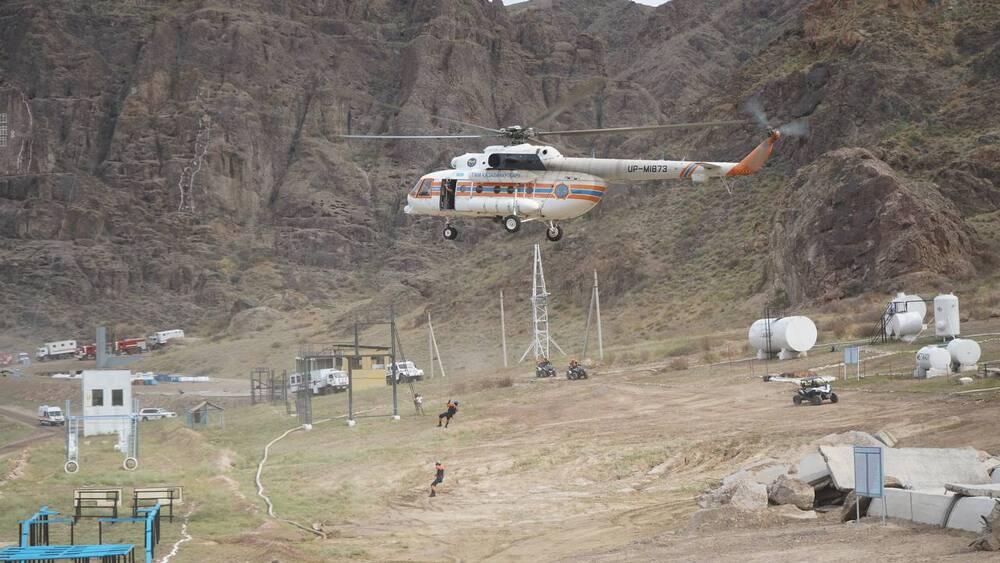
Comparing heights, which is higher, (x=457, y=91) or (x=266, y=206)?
(x=457, y=91)

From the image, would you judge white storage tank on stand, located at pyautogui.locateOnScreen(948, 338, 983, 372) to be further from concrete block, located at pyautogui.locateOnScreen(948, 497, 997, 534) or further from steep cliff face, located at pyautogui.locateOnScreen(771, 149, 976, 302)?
steep cliff face, located at pyautogui.locateOnScreen(771, 149, 976, 302)

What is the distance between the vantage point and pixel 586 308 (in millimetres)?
83688

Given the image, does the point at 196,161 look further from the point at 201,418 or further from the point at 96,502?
the point at 96,502

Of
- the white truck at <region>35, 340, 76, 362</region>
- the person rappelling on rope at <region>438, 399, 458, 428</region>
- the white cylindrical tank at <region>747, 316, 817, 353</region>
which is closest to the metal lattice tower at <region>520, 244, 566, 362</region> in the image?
the white cylindrical tank at <region>747, 316, 817, 353</region>

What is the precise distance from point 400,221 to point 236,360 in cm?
4545

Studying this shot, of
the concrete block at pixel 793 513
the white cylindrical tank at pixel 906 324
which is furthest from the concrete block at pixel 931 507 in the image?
the white cylindrical tank at pixel 906 324

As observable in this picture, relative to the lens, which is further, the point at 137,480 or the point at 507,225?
the point at 507,225

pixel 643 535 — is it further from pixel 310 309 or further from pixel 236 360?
pixel 310 309

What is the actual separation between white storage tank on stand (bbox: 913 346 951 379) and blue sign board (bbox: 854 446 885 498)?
19607 millimetres

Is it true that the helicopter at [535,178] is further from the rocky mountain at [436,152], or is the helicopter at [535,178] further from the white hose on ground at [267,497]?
the rocky mountain at [436,152]

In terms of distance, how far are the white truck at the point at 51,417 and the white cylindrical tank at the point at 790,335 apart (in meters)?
28.9

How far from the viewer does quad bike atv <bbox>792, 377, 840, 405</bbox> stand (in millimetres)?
35406

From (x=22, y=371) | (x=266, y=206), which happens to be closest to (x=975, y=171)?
(x=22, y=371)

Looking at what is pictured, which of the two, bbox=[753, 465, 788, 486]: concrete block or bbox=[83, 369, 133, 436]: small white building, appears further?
bbox=[83, 369, 133, 436]: small white building
